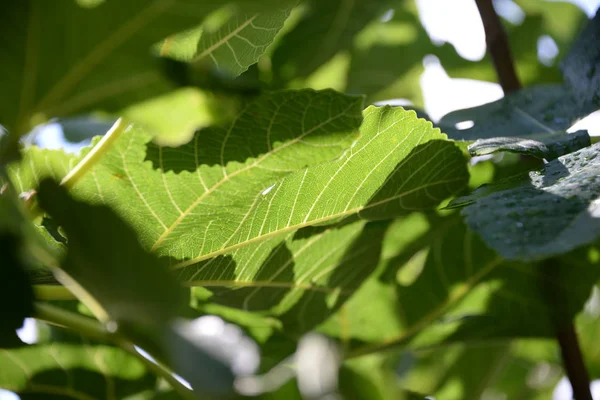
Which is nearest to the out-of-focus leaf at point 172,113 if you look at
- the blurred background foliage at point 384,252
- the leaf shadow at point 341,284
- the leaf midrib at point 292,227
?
the blurred background foliage at point 384,252

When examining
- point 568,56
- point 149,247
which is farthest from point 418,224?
point 149,247

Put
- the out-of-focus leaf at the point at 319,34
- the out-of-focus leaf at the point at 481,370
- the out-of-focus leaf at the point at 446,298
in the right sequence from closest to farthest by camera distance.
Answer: the out-of-focus leaf at the point at 446,298 < the out-of-focus leaf at the point at 481,370 < the out-of-focus leaf at the point at 319,34

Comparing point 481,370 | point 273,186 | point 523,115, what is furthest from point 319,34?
point 481,370

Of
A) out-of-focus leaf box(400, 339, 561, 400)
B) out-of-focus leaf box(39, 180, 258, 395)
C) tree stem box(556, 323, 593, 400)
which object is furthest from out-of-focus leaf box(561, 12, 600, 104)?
out-of-focus leaf box(39, 180, 258, 395)

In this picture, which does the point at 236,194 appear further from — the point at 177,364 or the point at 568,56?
the point at 568,56

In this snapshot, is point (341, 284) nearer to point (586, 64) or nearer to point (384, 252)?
point (384, 252)

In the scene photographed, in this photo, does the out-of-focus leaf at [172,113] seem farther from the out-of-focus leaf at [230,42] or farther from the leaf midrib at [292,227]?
the leaf midrib at [292,227]
